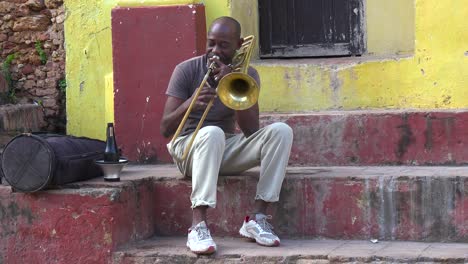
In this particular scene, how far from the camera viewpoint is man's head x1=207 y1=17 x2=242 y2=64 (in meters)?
6.18

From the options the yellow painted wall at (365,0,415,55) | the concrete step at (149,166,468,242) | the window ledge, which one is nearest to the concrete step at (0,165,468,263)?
the concrete step at (149,166,468,242)

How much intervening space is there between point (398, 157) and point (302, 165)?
0.65 m

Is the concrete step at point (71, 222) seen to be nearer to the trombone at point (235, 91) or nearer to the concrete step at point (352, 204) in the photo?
the concrete step at point (352, 204)

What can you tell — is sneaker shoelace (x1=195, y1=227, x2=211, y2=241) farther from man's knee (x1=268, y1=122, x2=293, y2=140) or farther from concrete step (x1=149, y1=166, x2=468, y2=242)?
man's knee (x1=268, y1=122, x2=293, y2=140)

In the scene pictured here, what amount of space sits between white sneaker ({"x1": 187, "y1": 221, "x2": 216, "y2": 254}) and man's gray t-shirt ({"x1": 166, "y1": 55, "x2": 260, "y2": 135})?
2.21 ft

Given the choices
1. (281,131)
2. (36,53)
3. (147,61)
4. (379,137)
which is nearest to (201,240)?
(281,131)

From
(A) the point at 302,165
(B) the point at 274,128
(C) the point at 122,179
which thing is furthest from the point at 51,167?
(A) the point at 302,165

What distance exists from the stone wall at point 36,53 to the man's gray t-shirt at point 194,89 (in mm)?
2174

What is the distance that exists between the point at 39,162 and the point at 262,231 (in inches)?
54.6

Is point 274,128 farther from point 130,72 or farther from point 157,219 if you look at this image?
point 130,72

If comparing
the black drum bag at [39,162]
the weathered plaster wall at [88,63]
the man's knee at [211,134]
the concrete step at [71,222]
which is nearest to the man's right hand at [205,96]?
the man's knee at [211,134]

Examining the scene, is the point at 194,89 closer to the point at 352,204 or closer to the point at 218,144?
the point at 218,144

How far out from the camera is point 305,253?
19.2ft

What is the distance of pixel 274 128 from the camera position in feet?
20.0
